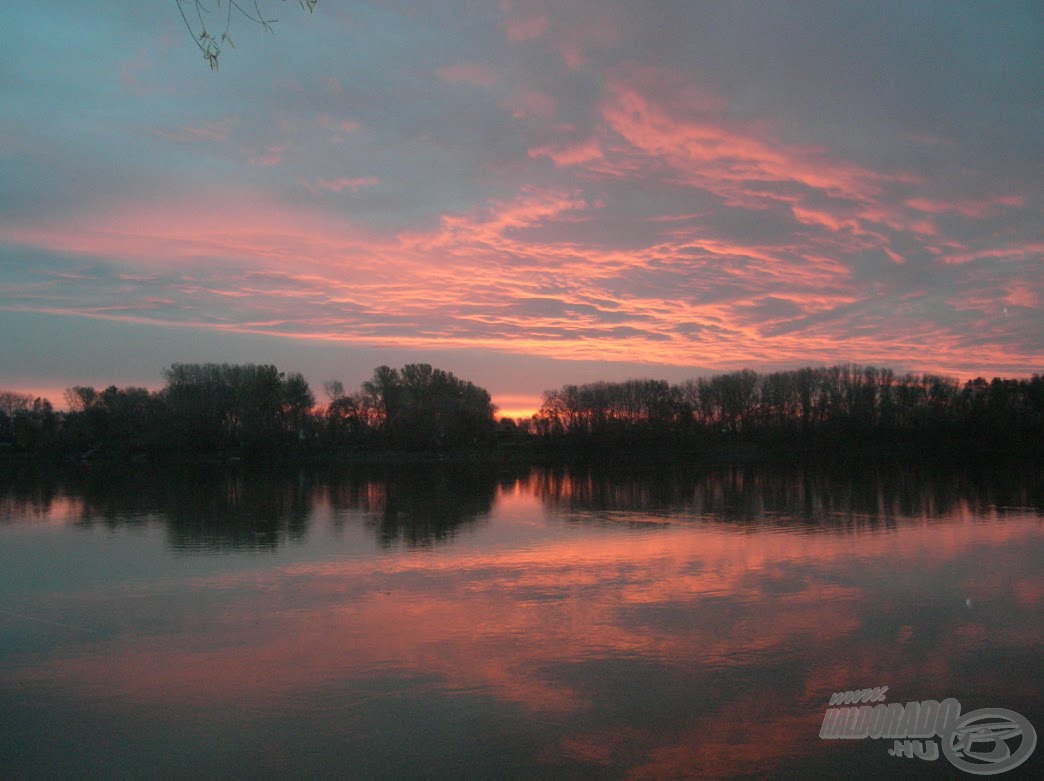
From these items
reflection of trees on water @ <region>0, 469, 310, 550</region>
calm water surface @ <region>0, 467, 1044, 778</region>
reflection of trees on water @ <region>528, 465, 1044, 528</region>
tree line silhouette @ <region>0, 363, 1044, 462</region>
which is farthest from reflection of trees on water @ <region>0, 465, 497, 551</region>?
tree line silhouette @ <region>0, 363, 1044, 462</region>

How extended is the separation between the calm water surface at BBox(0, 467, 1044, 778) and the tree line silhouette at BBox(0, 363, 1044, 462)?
6403cm

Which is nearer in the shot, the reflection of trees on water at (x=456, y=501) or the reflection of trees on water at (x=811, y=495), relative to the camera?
the reflection of trees on water at (x=456, y=501)

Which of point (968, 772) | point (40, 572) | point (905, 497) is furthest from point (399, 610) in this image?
point (905, 497)

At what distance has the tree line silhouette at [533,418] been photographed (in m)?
82.3

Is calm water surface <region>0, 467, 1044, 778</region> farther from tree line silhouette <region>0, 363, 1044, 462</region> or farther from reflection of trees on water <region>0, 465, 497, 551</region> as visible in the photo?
tree line silhouette <region>0, 363, 1044, 462</region>

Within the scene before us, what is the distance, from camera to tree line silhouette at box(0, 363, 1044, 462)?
82312mm

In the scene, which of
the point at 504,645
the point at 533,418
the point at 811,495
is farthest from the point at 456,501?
the point at 533,418

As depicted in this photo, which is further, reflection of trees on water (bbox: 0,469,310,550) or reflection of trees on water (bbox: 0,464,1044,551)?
reflection of trees on water (bbox: 0,464,1044,551)

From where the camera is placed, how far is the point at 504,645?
1034cm

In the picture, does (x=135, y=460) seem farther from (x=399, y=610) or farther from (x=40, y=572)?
(x=399, y=610)

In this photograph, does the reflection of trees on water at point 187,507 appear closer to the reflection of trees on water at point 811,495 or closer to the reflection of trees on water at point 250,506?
the reflection of trees on water at point 250,506

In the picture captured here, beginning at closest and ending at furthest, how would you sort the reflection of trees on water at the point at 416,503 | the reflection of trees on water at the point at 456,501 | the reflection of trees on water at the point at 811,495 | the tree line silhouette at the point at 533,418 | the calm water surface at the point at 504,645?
the calm water surface at the point at 504,645, the reflection of trees on water at the point at 416,503, the reflection of trees on water at the point at 456,501, the reflection of trees on water at the point at 811,495, the tree line silhouette at the point at 533,418

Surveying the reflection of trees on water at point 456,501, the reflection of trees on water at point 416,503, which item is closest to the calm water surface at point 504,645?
the reflection of trees on water at point 416,503

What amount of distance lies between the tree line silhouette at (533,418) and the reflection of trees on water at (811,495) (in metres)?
36.4
